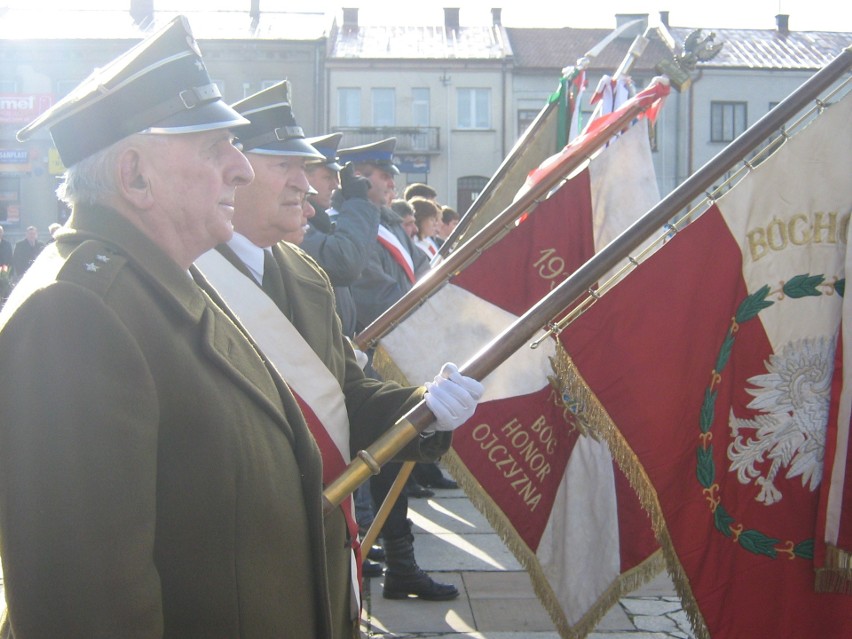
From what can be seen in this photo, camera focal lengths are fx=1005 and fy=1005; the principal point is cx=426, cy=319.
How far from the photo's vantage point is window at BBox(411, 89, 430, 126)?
122 feet

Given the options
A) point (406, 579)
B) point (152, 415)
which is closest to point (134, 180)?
point (152, 415)

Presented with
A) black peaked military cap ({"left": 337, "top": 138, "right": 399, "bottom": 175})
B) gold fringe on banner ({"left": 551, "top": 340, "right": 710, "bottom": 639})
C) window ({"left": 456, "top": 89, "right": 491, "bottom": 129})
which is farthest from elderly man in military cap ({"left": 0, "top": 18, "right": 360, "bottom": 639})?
window ({"left": 456, "top": 89, "right": 491, "bottom": 129})

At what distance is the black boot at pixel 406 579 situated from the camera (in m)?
4.47

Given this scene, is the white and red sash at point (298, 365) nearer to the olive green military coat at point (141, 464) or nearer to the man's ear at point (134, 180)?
the olive green military coat at point (141, 464)

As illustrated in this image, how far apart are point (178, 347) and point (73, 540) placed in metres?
0.38

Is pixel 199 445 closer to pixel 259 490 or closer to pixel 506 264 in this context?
pixel 259 490

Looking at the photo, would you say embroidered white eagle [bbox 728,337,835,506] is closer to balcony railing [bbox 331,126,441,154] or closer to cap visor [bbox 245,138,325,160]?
cap visor [bbox 245,138,325,160]

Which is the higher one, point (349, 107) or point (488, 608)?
point (349, 107)

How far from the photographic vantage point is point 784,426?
10.0ft

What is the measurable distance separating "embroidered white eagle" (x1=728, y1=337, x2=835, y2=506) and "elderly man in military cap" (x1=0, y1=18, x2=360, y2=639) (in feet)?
5.18

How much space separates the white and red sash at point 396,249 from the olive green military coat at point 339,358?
311 centimetres

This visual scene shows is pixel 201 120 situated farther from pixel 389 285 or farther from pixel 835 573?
Result: pixel 389 285

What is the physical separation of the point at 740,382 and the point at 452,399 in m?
1.09

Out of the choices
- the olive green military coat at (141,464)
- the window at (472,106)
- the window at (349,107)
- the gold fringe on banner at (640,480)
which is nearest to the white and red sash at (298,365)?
the olive green military coat at (141,464)
